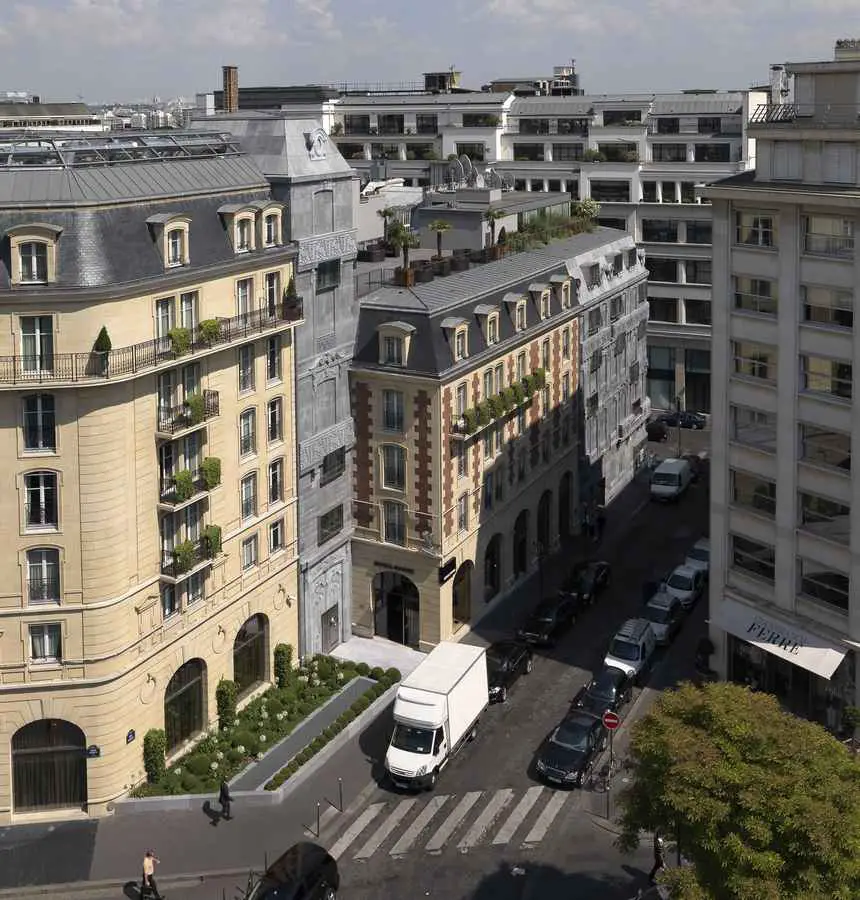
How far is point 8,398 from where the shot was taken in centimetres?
5016

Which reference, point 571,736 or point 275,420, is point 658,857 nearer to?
point 571,736

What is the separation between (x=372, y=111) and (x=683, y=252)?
41.4m

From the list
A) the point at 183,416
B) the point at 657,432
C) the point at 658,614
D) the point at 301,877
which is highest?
the point at 183,416

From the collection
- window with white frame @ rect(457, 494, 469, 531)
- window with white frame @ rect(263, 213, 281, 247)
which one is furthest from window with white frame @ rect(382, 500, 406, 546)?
window with white frame @ rect(263, 213, 281, 247)

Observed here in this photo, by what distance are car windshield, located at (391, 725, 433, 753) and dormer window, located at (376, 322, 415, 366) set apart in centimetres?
1959

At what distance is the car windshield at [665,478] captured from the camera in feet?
315

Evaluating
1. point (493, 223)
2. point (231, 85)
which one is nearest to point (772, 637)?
point (493, 223)

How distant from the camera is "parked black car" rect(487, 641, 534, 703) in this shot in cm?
6456

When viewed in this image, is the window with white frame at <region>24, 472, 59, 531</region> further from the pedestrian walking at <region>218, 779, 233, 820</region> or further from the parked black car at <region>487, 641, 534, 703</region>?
the parked black car at <region>487, 641, 534, 703</region>

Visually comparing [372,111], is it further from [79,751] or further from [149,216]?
[79,751]

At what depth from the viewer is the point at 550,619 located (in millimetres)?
71188

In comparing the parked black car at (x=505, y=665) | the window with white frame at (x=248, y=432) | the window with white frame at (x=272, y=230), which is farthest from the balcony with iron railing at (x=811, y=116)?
the parked black car at (x=505, y=665)

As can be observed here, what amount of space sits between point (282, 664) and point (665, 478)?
→ 4190 centimetres

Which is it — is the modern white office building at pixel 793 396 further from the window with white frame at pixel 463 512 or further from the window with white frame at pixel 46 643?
the window with white frame at pixel 46 643
